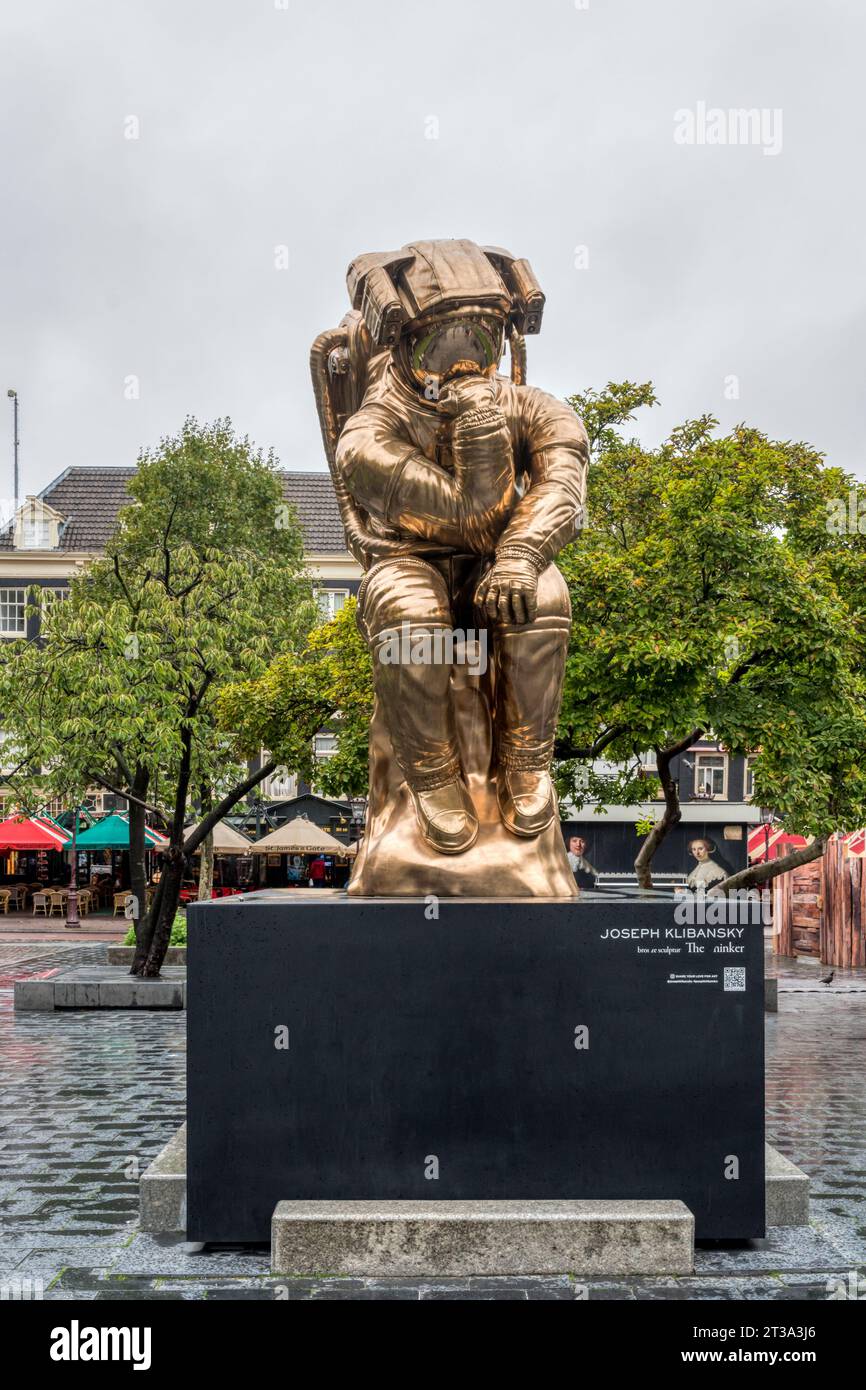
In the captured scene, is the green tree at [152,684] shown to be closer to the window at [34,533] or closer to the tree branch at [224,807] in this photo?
the tree branch at [224,807]

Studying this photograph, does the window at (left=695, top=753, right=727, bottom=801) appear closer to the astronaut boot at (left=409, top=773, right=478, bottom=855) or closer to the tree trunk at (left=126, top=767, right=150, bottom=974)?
the tree trunk at (left=126, top=767, right=150, bottom=974)

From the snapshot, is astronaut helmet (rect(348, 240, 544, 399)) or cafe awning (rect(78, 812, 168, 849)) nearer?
astronaut helmet (rect(348, 240, 544, 399))

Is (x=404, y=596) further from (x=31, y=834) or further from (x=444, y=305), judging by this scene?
(x=31, y=834)

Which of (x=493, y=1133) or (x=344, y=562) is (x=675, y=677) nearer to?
(x=493, y=1133)

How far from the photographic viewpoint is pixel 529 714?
5.89 metres

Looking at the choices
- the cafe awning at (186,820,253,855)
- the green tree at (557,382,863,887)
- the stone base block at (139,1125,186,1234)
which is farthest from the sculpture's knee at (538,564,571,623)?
the cafe awning at (186,820,253,855)

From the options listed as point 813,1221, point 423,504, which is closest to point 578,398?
point 423,504

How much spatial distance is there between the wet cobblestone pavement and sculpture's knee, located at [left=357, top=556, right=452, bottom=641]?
2671 millimetres

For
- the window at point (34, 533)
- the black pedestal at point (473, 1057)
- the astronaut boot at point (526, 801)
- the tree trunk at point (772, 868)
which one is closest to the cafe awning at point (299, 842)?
the tree trunk at point (772, 868)

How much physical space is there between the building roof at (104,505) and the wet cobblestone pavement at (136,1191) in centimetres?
2993

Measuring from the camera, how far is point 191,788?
18.0 metres

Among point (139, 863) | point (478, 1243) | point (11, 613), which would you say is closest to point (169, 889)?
point (139, 863)

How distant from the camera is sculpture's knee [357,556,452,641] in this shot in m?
5.77

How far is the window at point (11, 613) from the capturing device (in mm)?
40188
